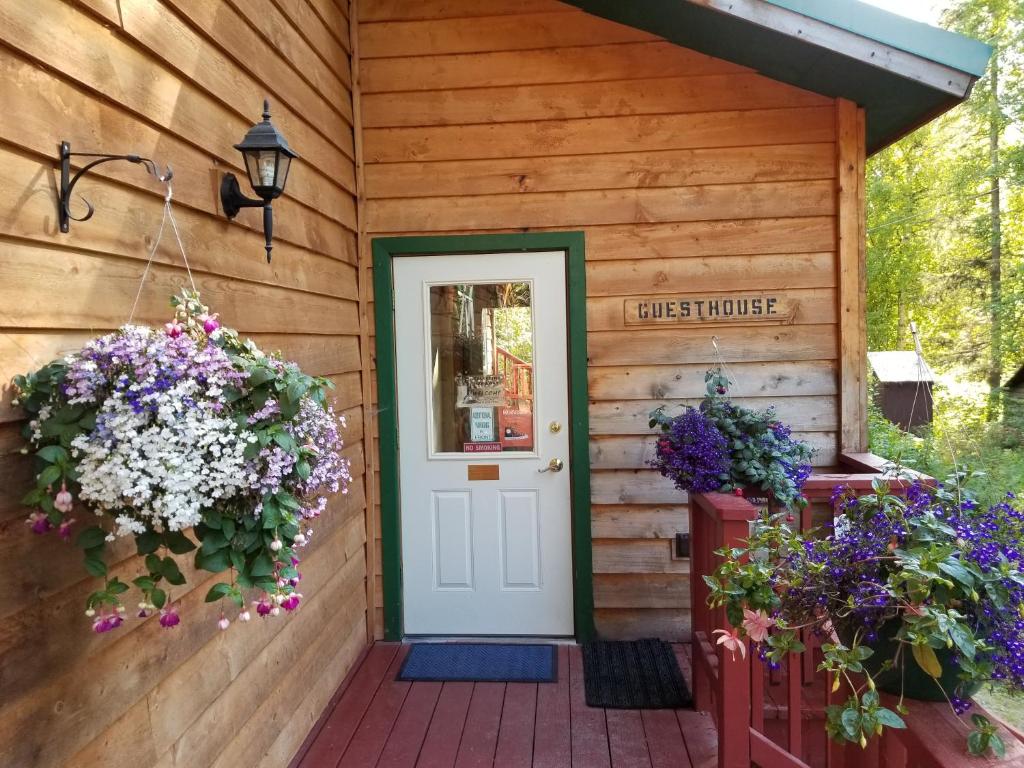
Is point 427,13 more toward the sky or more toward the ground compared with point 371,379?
more toward the sky

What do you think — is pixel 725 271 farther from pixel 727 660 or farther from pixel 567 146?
pixel 727 660

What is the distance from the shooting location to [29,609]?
1228 millimetres

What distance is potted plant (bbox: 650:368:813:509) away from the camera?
244 centimetres

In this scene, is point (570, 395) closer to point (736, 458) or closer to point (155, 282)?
point (736, 458)

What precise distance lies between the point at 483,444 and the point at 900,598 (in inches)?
92.2

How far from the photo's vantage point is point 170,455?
1140 mm

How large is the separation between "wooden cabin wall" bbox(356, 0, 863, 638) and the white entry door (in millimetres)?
→ 189

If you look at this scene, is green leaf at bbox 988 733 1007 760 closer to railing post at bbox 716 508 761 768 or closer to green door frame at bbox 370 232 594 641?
railing post at bbox 716 508 761 768

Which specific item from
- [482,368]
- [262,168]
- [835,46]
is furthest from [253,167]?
[835,46]

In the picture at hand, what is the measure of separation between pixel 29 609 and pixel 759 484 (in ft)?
6.95

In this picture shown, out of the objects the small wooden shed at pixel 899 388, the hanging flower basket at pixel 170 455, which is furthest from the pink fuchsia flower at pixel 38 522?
the small wooden shed at pixel 899 388

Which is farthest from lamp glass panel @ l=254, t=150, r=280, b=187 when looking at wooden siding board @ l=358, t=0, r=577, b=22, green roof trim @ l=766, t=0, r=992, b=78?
green roof trim @ l=766, t=0, r=992, b=78

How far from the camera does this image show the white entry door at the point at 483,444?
3.28m

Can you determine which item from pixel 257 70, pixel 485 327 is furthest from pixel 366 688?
pixel 257 70
